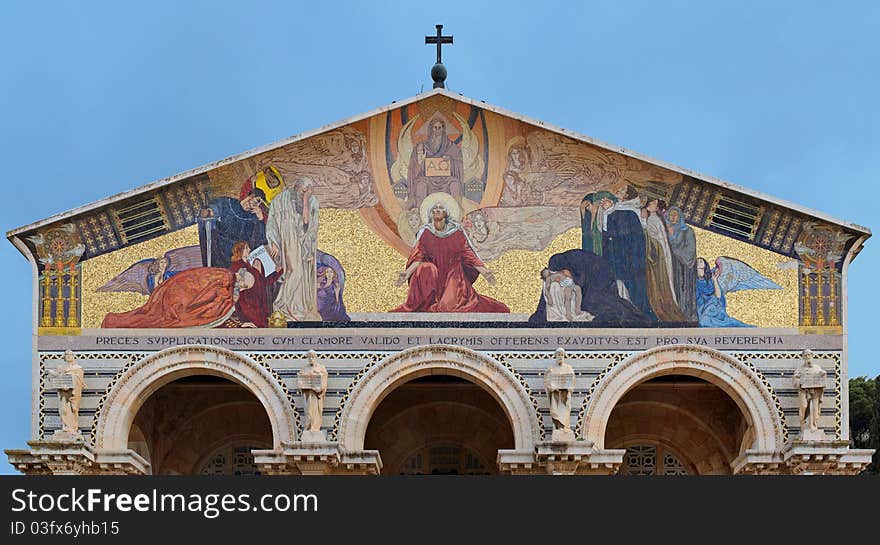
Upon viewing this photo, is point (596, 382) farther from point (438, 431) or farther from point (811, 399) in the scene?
point (438, 431)

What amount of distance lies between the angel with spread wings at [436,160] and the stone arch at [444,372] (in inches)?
123

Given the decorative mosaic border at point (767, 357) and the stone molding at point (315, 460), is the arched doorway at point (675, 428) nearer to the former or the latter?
the decorative mosaic border at point (767, 357)

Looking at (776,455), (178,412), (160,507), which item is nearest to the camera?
(160,507)

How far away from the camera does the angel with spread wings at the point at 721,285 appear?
34188 mm

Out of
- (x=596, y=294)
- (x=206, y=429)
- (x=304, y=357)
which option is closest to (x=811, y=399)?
(x=596, y=294)

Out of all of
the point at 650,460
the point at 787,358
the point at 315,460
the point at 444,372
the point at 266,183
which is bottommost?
the point at 315,460

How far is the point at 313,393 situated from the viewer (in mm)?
33469

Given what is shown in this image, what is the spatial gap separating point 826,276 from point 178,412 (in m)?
14.0

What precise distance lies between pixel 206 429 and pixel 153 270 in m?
5.26

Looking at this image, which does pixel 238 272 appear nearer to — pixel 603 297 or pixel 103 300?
pixel 103 300

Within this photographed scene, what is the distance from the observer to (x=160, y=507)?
20.2 metres

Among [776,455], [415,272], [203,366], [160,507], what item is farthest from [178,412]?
[160,507]

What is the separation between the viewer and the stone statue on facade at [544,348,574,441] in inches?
1310

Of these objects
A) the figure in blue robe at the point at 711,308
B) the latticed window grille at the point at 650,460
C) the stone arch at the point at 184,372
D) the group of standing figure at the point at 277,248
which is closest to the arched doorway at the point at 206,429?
the stone arch at the point at 184,372
